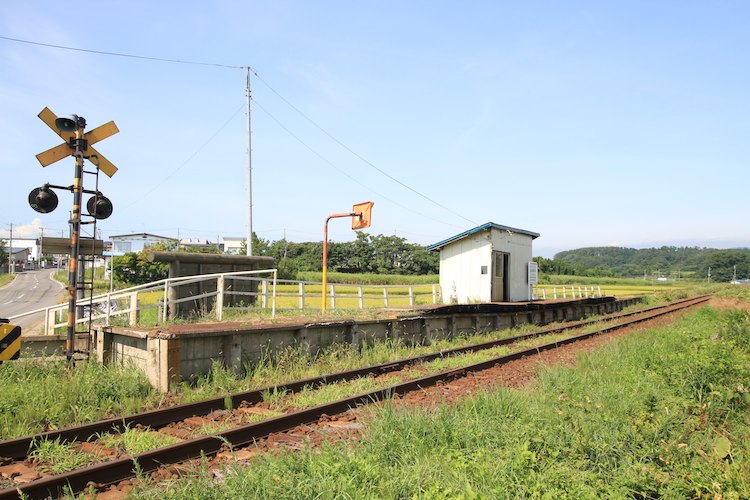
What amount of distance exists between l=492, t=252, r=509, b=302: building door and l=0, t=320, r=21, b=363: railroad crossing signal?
15960 millimetres

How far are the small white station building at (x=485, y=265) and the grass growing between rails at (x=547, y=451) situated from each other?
1320 centimetres

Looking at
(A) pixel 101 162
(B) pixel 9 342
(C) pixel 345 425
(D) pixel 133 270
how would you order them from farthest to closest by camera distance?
(D) pixel 133 270 < (A) pixel 101 162 < (B) pixel 9 342 < (C) pixel 345 425

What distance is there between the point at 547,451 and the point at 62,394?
620 centimetres

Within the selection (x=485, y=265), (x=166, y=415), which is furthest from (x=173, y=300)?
(x=485, y=265)

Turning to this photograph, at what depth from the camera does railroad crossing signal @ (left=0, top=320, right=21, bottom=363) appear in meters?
7.90

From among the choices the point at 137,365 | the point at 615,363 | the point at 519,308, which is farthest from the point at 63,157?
the point at 519,308

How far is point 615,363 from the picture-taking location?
8289 millimetres

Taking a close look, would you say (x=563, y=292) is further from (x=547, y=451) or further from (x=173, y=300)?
(x=547, y=451)

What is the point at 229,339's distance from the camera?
8.49 metres

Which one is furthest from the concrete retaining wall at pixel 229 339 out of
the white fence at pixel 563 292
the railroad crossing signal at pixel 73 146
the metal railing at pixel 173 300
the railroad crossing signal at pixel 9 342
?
the white fence at pixel 563 292

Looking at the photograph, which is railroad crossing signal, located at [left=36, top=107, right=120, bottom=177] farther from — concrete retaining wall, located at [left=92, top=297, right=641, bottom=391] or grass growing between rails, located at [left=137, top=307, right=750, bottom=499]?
grass growing between rails, located at [left=137, top=307, right=750, bottom=499]

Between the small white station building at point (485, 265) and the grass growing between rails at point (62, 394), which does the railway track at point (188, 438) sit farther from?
the small white station building at point (485, 265)

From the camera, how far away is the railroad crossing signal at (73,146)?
8414 mm

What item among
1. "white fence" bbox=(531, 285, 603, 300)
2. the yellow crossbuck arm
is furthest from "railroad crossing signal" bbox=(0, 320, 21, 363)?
"white fence" bbox=(531, 285, 603, 300)
